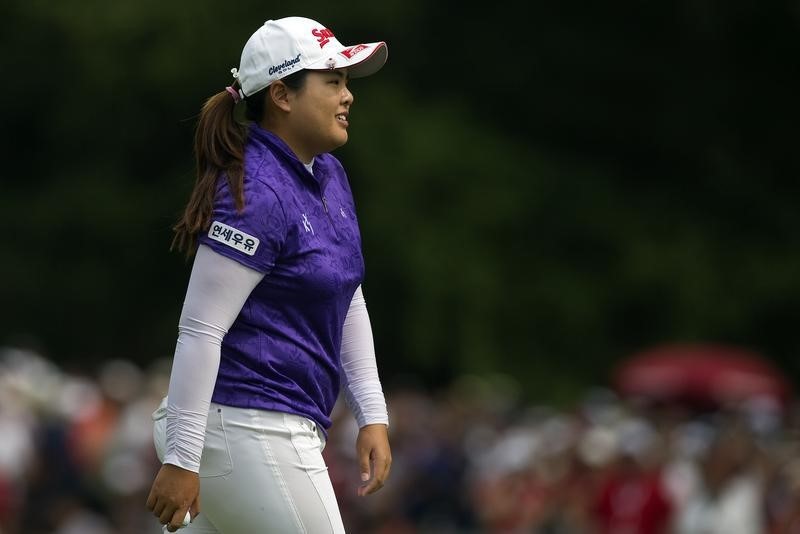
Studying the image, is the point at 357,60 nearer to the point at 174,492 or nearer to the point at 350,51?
the point at 350,51

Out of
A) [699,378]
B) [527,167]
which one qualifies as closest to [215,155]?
[699,378]

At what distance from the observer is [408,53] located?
25.0 m

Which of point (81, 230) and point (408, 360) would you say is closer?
point (408, 360)

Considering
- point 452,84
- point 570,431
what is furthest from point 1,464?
point 452,84

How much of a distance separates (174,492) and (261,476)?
0.25 metres

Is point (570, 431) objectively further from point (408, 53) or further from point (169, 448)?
point (408, 53)

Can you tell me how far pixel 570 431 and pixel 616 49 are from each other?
1181cm

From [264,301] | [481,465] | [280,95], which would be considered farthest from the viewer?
[481,465]

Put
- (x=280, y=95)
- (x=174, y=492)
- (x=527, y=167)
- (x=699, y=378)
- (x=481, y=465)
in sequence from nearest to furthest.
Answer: (x=174, y=492) < (x=280, y=95) < (x=481, y=465) < (x=699, y=378) < (x=527, y=167)

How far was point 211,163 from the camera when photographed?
471 cm

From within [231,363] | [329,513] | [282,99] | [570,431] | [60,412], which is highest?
[282,99]

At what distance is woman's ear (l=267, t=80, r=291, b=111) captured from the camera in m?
4.82

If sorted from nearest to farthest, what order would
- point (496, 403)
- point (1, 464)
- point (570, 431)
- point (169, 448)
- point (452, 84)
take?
1. point (169, 448)
2. point (570, 431)
3. point (1, 464)
4. point (496, 403)
5. point (452, 84)

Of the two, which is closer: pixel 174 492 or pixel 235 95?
pixel 174 492
